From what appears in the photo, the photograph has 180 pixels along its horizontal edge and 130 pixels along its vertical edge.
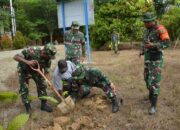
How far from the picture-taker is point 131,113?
6.76 metres

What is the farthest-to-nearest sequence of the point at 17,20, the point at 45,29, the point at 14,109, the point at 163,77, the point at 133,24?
the point at 45,29 < the point at 17,20 < the point at 133,24 < the point at 163,77 < the point at 14,109

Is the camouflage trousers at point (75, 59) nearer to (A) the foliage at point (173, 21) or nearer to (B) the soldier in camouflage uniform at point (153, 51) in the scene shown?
(B) the soldier in camouflage uniform at point (153, 51)

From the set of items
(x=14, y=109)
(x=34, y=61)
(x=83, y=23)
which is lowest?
(x=14, y=109)

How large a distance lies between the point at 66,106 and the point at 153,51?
1.78 meters

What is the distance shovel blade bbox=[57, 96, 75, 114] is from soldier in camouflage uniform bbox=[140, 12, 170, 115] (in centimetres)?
140

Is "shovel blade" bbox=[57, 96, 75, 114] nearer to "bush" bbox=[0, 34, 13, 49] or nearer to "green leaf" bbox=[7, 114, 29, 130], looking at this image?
"green leaf" bbox=[7, 114, 29, 130]

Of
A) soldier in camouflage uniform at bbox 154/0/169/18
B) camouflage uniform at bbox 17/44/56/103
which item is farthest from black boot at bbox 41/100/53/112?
soldier in camouflage uniform at bbox 154/0/169/18

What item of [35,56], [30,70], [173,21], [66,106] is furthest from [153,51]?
[173,21]

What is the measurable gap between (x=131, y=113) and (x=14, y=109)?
227 cm

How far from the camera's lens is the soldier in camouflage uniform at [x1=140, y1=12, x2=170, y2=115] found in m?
6.43

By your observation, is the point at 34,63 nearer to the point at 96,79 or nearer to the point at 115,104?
the point at 96,79

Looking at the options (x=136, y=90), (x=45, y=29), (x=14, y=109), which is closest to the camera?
(x=14, y=109)

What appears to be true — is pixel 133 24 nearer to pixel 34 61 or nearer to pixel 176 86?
pixel 176 86

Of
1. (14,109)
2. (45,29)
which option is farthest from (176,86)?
(45,29)
